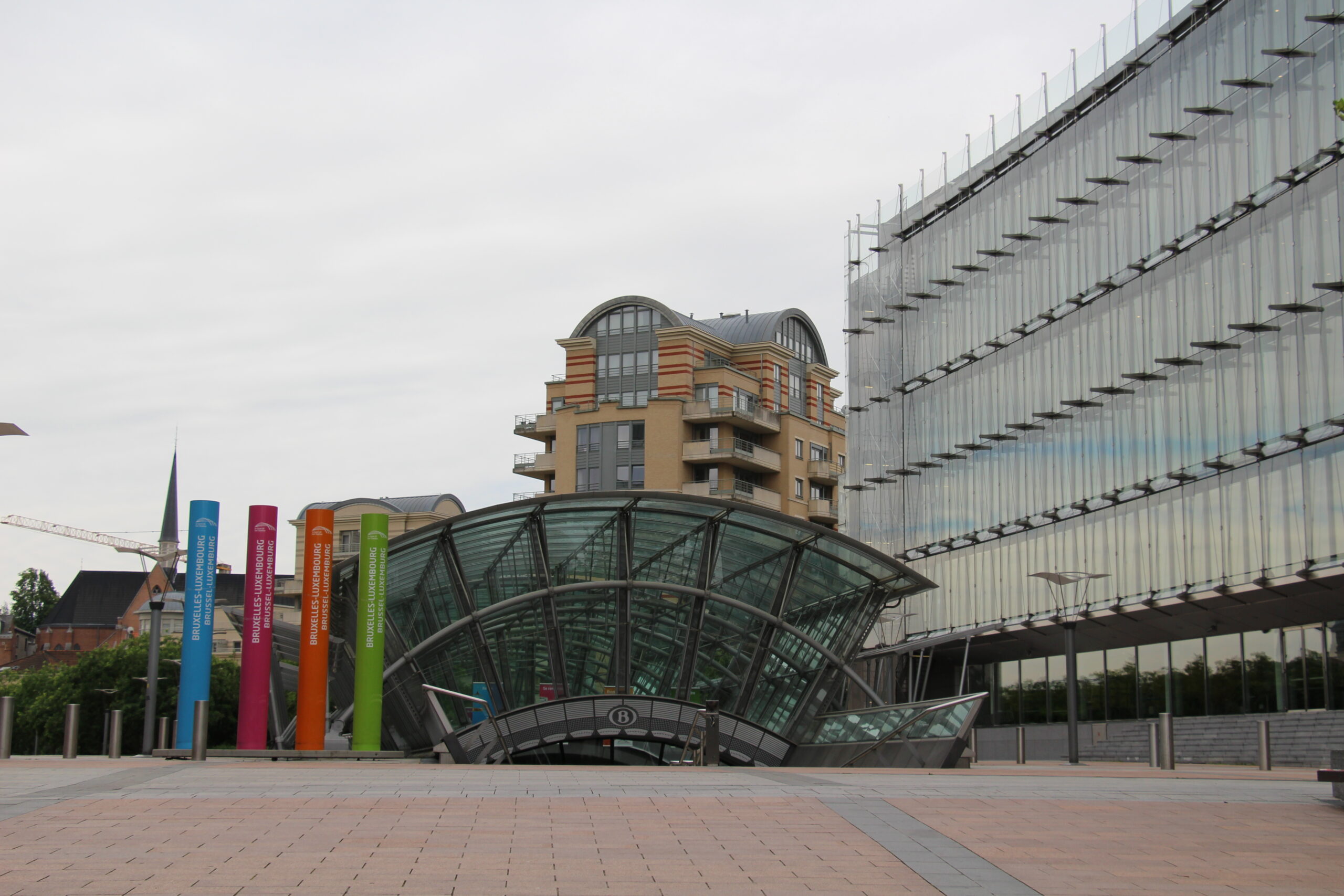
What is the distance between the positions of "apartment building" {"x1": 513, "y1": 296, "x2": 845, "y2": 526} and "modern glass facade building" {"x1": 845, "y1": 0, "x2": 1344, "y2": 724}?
2365cm

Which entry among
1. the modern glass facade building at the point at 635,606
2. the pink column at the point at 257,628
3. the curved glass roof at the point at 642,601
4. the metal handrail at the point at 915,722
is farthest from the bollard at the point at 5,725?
the metal handrail at the point at 915,722

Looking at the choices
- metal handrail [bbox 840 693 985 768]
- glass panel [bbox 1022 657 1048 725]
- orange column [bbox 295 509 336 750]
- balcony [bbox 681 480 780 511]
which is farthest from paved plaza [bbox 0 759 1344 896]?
balcony [bbox 681 480 780 511]

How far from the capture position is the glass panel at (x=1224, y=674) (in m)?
38.9

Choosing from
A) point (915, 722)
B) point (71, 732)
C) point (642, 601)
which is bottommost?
point (71, 732)

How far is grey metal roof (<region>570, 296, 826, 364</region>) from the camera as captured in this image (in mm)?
84812

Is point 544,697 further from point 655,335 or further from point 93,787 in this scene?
point 655,335

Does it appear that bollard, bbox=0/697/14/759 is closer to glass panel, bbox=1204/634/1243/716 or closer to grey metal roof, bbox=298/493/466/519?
glass panel, bbox=1204/634/1243/716

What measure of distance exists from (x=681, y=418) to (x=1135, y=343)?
4056cm

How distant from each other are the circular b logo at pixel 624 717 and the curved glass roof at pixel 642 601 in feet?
13.3

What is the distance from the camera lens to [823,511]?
86.3 m

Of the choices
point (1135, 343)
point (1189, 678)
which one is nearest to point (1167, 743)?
point (1189, 678)

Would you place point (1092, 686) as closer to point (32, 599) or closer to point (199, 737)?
point (199, 737)

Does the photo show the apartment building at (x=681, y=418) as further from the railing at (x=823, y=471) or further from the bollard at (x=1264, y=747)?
the bollard at (x=1264, y=747)

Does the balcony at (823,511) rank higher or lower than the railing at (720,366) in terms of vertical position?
lower
